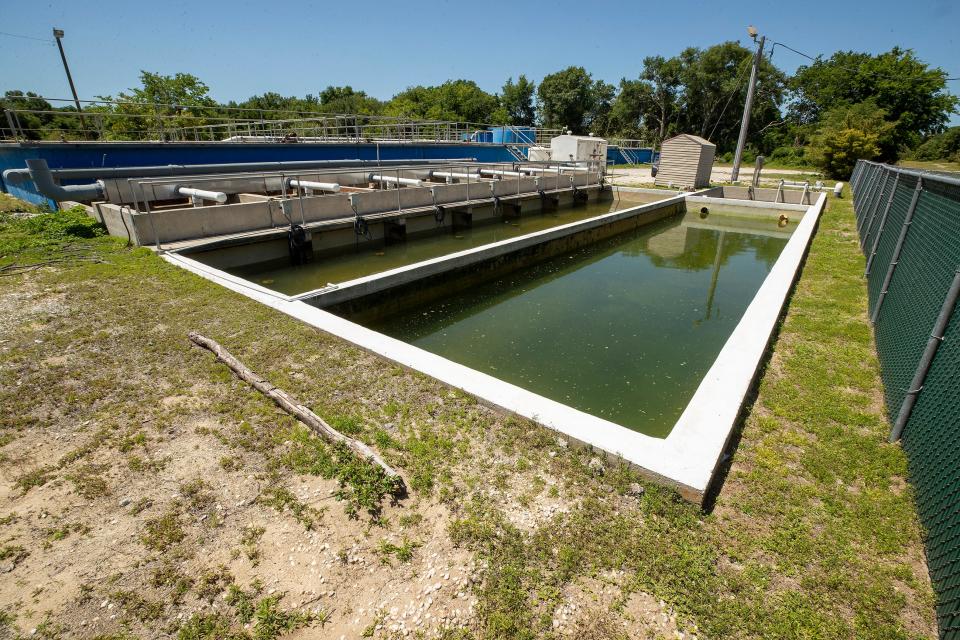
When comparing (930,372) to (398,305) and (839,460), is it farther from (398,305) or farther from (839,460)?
(398,305)

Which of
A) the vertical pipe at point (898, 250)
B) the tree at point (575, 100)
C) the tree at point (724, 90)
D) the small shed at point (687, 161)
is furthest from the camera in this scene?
the tree at point (575, 100)

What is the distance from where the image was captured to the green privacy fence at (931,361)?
2.55m

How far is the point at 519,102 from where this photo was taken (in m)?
73.7

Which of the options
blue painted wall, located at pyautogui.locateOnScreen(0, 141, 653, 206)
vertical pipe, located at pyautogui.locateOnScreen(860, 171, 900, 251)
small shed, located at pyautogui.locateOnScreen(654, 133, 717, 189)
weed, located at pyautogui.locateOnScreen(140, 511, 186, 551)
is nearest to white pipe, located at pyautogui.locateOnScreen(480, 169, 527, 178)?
blue painted wall, located at pyautogui.locateOnScreen(0, 141, 653, 206)

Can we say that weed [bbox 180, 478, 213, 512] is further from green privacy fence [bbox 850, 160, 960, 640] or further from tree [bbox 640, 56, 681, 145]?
tree [bbox 640, 56, 681, 145]

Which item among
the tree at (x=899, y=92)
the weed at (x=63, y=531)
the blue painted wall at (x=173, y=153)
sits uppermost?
the tree at (x=899, y=92)

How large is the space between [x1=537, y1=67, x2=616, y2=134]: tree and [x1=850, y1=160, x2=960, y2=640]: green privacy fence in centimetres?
6649

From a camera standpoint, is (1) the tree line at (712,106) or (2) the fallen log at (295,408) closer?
(2) the fallen log at (295,408)

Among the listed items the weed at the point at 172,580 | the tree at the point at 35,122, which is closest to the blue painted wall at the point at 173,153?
the tree at the point at 35,122

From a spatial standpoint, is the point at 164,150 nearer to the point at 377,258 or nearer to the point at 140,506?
the point at 377,258

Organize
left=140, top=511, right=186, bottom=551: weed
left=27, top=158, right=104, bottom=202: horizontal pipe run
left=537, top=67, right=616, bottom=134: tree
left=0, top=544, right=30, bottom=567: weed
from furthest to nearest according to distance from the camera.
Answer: left=537, top=67, right=616, bottom=134: tree < left=27, top=158, right=104, bottom=202: horizontal pipe run < left=140, top=511, right=186, bottom=551: weed < left=0, top=544, right=30, bottom=567: weed

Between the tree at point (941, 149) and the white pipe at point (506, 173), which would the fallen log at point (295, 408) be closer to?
the white pipe at point (506, 173)

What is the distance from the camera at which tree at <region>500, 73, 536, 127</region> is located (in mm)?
72438

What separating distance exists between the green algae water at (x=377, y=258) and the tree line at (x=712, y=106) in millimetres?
10041
